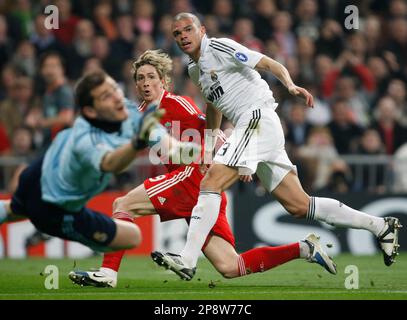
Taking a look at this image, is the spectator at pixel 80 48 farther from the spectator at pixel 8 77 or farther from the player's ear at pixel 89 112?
the player's ear at pixel 89 112

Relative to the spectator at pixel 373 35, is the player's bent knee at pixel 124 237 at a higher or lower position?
lower

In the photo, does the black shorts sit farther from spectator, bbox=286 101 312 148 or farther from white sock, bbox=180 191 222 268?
spectator, bbox=286 101 312 148

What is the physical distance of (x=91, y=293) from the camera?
831 centimetres

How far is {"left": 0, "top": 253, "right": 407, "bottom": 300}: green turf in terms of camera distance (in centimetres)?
822

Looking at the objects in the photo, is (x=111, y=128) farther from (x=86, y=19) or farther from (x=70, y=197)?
(x=86, y=19)

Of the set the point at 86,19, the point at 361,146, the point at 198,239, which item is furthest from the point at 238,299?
the point at 86,19

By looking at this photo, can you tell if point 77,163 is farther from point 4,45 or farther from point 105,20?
point 105,20

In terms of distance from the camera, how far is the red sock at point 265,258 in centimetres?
891

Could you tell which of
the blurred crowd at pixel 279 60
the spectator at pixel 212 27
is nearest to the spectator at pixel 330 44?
the blurred crowd at pixel 279 60

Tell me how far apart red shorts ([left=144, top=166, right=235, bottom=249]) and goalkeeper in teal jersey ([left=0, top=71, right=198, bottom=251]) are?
55.7 inches

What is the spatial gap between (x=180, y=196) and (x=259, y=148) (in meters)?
0.90

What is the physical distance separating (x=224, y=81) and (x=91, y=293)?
88.4 inches

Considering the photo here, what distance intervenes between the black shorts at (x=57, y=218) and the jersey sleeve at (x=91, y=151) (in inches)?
21.2

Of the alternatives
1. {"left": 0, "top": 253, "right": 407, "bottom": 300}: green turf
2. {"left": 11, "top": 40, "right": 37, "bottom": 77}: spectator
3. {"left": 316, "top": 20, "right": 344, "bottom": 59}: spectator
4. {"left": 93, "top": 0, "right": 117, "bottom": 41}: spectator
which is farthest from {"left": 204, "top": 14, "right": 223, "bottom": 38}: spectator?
{"left": 0, "top": 253, "right": 407, "bottom": 300}: green turf
